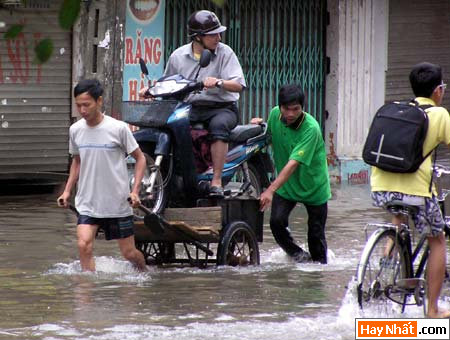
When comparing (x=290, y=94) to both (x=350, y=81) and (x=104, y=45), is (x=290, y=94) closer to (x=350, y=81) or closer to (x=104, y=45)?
(x=104, y=45)

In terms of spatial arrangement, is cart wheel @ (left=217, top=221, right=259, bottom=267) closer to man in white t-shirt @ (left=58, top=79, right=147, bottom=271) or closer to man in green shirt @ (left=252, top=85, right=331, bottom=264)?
man in green shirt @ (left=252, top=85, right=331, bottom=264)

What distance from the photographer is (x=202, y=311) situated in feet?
22.0

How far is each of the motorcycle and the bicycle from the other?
78.6 inches

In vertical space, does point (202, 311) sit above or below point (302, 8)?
below

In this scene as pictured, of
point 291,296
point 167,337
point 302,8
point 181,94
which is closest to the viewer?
point 167,337

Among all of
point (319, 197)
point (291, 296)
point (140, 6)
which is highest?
point (140, 6)

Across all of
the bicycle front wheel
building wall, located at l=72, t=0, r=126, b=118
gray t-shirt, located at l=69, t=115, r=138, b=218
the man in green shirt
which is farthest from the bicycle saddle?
building wall, located at l=72, t=0, r=126, b=118

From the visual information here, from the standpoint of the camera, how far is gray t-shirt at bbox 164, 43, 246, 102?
319 inches

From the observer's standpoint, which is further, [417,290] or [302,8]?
[302,8]

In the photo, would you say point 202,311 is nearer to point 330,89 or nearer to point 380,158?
point 380,158

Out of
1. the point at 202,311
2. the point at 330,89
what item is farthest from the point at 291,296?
the point at 330,89

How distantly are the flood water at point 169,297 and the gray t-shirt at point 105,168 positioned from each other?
0.56 meters

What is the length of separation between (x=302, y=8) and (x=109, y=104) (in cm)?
343

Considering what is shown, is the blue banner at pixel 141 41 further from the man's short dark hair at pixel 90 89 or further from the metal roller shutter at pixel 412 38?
the man's short dark hair at pixel 90 89
